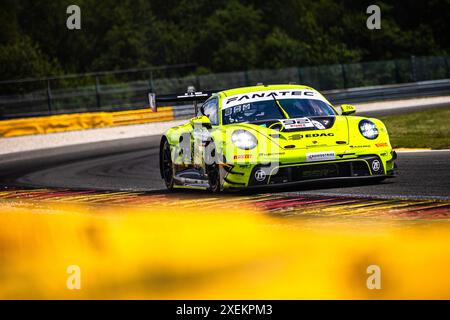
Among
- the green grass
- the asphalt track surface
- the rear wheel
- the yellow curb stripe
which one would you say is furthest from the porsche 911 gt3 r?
the yellow curb stripe

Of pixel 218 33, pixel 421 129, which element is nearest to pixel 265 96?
pixel 421 129

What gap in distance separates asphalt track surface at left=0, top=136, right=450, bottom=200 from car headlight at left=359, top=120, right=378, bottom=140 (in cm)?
57

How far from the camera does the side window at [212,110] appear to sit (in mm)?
11299

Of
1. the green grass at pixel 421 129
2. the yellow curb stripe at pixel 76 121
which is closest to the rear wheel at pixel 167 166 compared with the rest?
the green grass at pixel 421 129

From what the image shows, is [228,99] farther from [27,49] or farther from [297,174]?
[27,49]

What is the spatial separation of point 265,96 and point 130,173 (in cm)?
491

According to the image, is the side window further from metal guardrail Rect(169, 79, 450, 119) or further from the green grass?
metal guardrail Rect(169, 79, 450, 119)

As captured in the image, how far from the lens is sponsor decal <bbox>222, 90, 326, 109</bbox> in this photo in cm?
1124

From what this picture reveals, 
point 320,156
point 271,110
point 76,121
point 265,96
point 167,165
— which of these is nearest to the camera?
point 320,156

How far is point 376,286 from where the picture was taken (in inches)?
216

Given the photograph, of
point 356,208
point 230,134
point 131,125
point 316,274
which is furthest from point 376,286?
point 131,125

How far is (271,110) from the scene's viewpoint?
434 inches

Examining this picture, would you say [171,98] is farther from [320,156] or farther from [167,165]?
[320,156]

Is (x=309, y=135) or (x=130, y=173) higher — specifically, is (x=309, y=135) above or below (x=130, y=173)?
above
